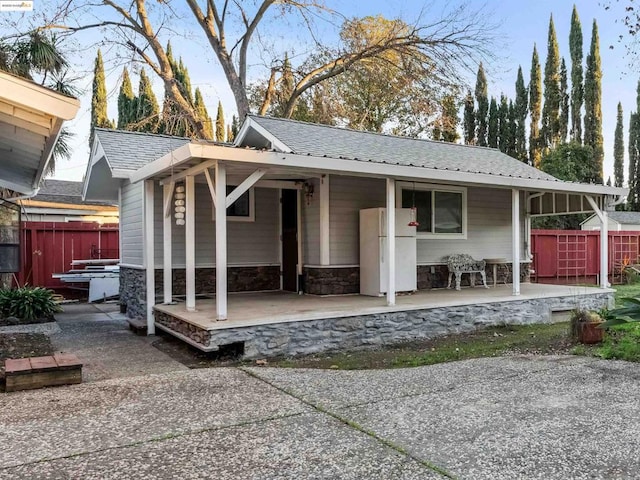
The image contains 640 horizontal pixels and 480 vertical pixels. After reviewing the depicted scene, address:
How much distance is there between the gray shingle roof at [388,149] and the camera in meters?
8.48

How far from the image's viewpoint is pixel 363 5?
1870cm

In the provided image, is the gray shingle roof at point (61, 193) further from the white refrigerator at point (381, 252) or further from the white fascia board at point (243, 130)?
the white refrigerator at point (381, 252)

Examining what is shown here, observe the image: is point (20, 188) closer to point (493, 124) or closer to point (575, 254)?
point (575, 254)

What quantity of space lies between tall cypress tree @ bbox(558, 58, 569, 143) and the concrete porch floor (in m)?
25.5

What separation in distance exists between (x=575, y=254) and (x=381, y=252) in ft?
31.4

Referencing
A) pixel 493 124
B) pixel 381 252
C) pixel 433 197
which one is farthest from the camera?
pixel 493 124

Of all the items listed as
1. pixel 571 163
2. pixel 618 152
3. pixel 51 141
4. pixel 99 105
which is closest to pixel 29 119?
pixel 51 141

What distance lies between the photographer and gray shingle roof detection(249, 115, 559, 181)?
848 centimetres

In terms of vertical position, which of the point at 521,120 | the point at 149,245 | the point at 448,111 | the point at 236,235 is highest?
the point at 521,120

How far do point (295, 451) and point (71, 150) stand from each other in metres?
12.6

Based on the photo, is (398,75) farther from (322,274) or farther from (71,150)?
(322,274)

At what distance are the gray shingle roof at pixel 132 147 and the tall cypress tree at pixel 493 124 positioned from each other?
27765mm

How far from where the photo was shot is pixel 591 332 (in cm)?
641

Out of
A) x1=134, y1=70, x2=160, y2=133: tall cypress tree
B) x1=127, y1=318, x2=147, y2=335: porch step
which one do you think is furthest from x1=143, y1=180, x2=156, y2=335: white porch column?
x1=134, y1=70, x2=160, y2=133: tall cypress tree
